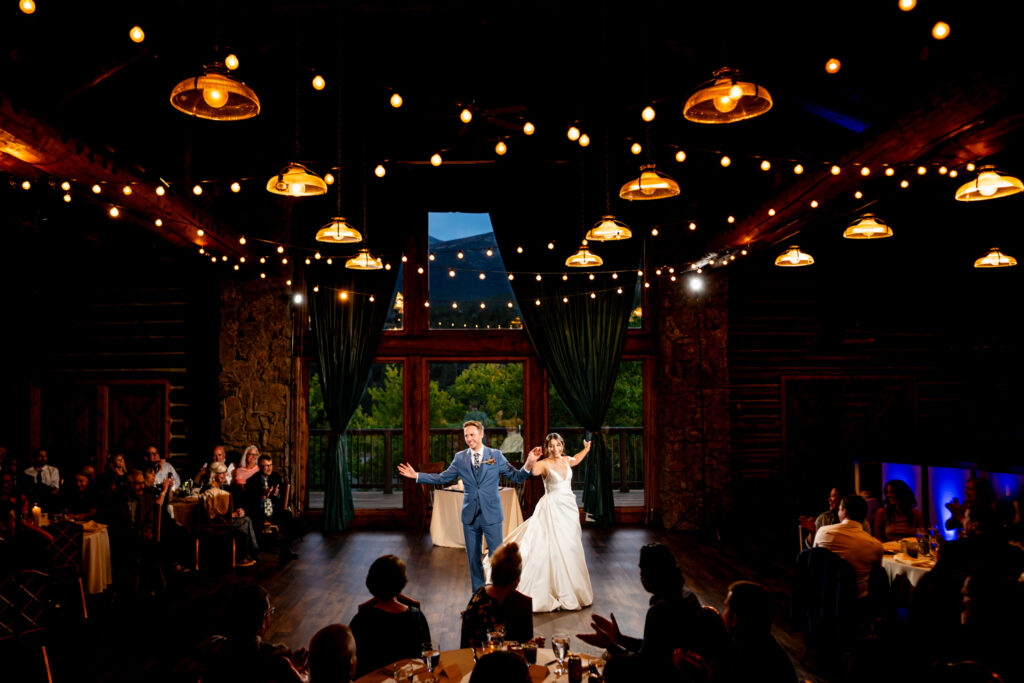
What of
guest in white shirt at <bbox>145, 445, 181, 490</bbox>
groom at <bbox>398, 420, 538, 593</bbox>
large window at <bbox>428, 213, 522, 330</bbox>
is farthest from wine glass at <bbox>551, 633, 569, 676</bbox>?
large window at <bbox>428, 213, 522, 330</bbox>

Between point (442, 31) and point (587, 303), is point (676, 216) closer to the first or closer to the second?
point (587, 303)

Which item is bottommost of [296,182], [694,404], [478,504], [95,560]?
[95,560]

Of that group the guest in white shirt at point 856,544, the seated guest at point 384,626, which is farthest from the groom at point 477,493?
the seated guest at point 384,626

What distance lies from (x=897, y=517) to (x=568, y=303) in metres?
5.21

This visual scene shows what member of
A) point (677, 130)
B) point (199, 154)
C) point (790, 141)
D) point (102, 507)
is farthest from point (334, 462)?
point (790, 141)

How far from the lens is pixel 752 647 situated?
2.52 metres

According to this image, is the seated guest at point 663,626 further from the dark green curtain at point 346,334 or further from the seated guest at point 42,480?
the seated guest at point 42,480

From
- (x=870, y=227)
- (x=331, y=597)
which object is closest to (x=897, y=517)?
(x=870, y=227)

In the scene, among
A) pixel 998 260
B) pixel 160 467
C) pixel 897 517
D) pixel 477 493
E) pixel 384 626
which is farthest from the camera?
pixel 160 467

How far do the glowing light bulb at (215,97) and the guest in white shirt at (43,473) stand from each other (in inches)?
278

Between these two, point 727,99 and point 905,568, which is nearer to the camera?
point 727,99

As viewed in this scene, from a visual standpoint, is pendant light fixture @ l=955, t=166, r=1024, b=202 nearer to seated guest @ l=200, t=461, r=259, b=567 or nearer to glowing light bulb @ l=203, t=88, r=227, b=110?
glowing light bulb @ l=203, t=88, r=227, b=110

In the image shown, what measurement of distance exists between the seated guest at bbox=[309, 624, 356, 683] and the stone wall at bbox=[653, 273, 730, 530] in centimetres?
815

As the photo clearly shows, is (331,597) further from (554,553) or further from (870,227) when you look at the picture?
(870,227)
